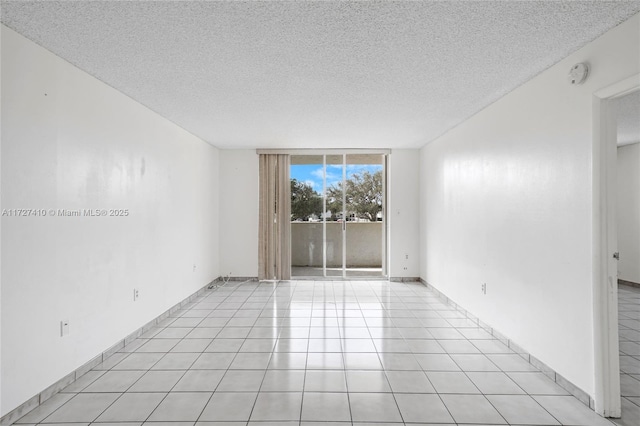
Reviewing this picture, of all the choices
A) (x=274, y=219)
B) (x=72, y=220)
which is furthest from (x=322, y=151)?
(x=72, y=220)

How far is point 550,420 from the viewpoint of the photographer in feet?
6.72

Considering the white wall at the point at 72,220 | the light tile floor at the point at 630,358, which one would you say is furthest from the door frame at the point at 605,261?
the white wall at the point at 72,220

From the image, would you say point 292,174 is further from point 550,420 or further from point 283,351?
point 550,420

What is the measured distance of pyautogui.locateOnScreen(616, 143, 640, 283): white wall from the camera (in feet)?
18.1

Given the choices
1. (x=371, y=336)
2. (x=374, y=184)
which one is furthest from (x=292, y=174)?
(x=371, y=336)

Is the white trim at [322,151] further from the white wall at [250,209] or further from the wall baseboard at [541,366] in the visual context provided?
the wall baseboard at [541,366]

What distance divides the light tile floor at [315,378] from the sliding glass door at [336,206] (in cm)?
248

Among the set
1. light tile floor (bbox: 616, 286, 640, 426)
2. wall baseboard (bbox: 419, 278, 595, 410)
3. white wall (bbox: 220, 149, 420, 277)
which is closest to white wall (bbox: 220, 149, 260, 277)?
white wall (bbox: 220, 149, 420, 277)

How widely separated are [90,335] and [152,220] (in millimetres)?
1370

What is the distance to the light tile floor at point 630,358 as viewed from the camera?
2.11 m

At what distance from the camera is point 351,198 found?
6344 millimetres

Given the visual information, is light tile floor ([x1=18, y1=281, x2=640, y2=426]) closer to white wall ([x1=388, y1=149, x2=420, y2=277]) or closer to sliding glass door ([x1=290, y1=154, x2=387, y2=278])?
white wall ([x1=388, y1=149, x2=420, y2=277])

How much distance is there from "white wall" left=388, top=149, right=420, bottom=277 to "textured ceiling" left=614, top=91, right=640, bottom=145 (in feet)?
9.23

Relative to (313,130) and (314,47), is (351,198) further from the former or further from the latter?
(314,47)
